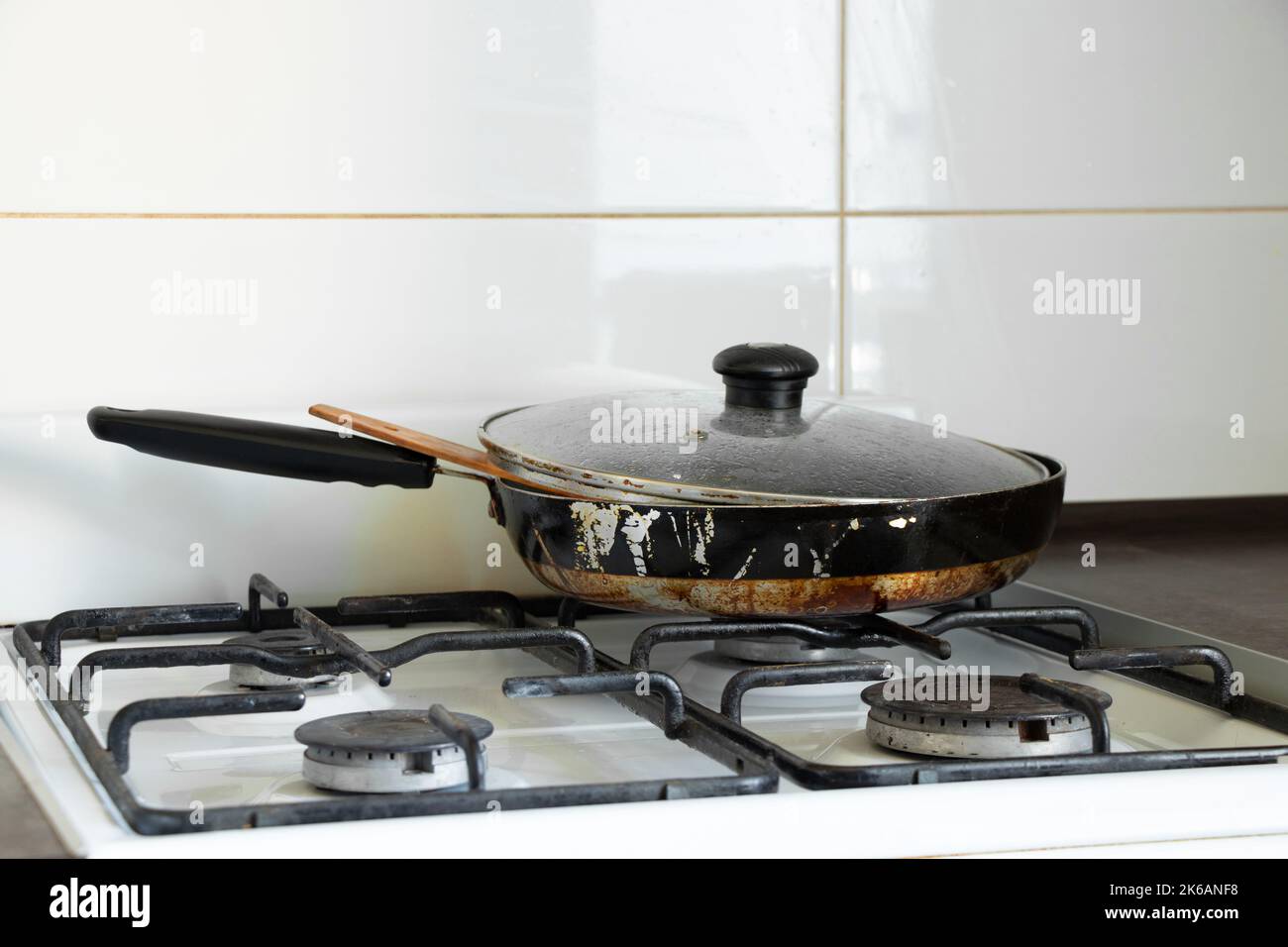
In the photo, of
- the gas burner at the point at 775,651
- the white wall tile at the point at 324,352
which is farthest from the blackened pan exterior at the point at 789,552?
the white wall tile at the point at 324,352

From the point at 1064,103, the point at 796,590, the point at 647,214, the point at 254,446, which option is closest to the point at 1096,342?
the point at 1064,103

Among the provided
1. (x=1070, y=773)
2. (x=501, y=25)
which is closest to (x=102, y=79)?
(x=501, y=25)

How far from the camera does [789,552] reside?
760mm

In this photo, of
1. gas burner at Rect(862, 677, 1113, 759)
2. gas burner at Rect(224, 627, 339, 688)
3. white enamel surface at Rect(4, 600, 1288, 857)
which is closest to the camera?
white enamel surface at Rect(4, 600, 1288, 857)

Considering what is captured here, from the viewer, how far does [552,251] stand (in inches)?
43.2

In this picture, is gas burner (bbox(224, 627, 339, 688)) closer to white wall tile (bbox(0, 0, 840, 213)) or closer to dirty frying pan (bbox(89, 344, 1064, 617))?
dirty frying pan (bbox(89, 344, 1064, 617))

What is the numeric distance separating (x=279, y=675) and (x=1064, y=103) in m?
0.77

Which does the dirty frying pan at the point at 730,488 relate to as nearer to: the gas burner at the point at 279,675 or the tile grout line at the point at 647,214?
the gas burner at the point at 279,675

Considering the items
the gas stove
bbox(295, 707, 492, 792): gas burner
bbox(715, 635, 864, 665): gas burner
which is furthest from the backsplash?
bbox(295, 707, 492, 792): gas burner

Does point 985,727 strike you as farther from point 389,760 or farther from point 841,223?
point 841,223

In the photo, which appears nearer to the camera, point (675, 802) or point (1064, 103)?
point (675, 802)

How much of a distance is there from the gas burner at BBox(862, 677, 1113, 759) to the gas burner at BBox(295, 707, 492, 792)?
202 millimetres

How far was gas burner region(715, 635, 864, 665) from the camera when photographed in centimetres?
89

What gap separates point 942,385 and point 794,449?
1.30 ft
